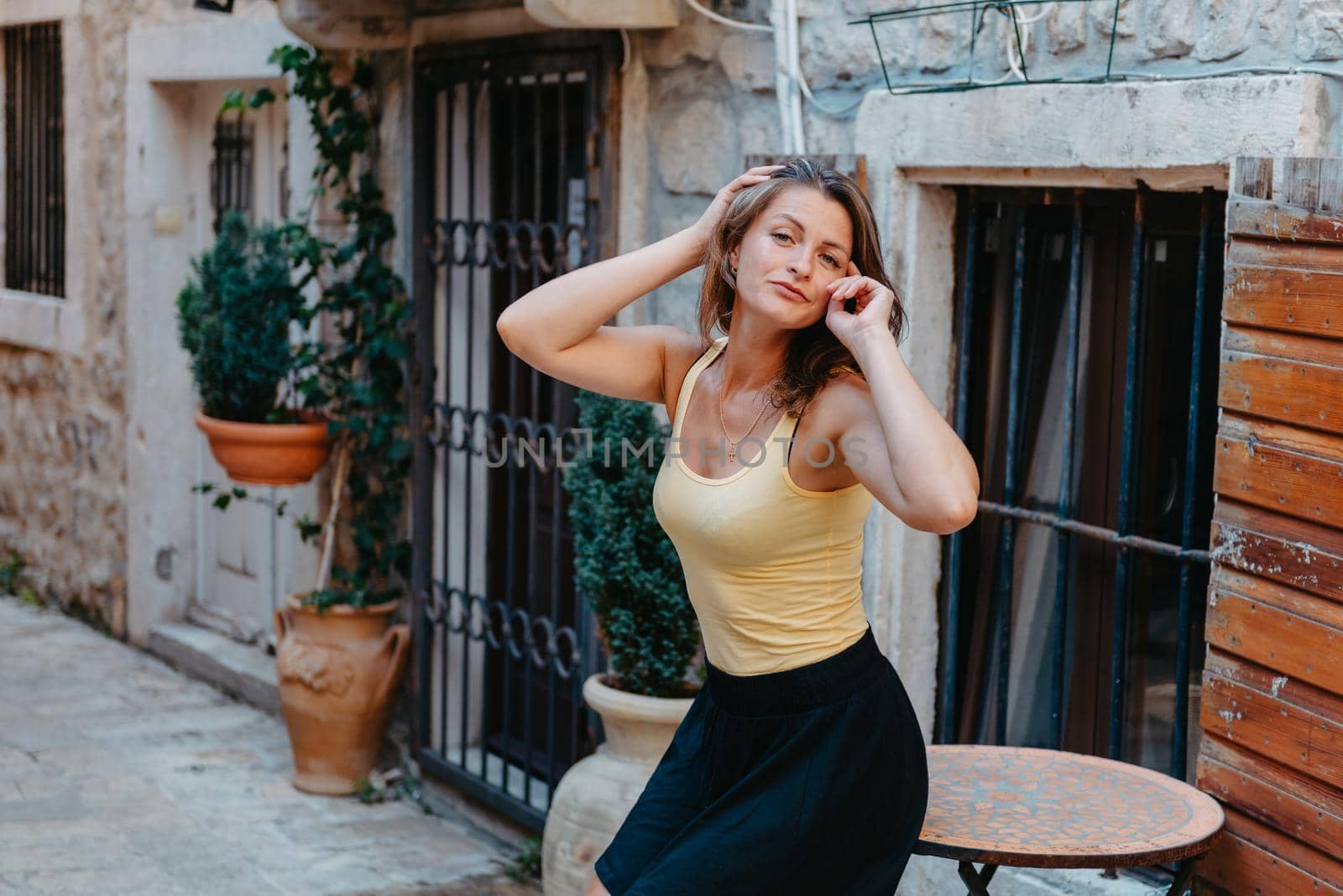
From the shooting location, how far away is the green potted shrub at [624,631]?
4141 millimetres

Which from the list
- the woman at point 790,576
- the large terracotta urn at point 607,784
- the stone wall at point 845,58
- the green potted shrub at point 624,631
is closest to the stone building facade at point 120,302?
the stone wall at point 845,58

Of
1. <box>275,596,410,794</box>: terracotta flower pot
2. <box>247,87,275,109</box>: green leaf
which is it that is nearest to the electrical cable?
<box>247,87,275,109</box>: green leaf

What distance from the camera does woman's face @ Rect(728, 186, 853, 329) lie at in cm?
259

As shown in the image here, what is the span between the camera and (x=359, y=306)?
18.5 ft

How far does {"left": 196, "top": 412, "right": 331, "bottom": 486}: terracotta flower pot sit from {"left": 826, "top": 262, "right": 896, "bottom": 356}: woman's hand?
3419 millimetres

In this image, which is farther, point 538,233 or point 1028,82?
point 538,233

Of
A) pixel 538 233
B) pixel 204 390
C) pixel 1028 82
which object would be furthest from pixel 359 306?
pixel 1028 82

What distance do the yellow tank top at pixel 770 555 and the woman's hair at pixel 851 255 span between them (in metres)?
0.09

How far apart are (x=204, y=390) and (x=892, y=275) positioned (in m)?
2.86

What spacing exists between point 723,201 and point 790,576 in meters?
0.62

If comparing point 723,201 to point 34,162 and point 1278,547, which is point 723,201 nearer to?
point 1278,547

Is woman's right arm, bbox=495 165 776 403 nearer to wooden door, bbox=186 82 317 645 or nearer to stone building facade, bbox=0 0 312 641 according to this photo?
wooden door, bbox=186 82 317 645

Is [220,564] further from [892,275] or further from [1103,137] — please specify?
[1103,137]

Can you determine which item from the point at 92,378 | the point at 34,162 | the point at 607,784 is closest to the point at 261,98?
the point at 92,378
